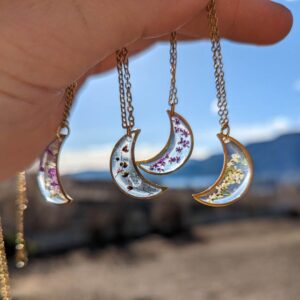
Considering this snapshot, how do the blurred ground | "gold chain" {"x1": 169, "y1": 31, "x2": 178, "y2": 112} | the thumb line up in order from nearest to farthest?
the thumb, "gold chain" {"x1": 169, "y1": 31, "x2": 178, "y2": 112}, the blurred ground

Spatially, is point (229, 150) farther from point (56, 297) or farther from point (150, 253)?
point (150, 253)

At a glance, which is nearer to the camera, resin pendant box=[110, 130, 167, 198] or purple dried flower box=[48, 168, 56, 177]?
resin pendant box=[110, 130, 167, 198]

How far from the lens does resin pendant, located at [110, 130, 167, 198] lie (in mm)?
597

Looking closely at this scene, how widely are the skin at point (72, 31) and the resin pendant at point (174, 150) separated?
0.39ft

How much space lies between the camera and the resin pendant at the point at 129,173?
0.60m

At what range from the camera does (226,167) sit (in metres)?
0.61

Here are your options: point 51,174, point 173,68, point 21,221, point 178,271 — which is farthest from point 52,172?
point 178,271

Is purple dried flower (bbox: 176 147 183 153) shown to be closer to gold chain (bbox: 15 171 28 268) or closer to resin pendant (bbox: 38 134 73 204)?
resin pendant (bbox: 38 134 73 204)

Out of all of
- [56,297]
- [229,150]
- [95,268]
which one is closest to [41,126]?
[229,150]

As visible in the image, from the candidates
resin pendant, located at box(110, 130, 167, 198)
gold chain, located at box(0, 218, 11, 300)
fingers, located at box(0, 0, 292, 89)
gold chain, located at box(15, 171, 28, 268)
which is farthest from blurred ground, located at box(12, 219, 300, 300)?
fingers, located at box(0, 0, 292, 89)

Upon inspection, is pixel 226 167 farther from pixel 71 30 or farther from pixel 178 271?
pixel 178 271

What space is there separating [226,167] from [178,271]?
116 inches

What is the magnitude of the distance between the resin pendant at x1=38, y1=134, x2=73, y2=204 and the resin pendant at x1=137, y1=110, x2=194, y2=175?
0.43 feet

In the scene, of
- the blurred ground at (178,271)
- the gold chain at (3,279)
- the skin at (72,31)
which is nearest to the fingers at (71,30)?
the skin at (72,31)
